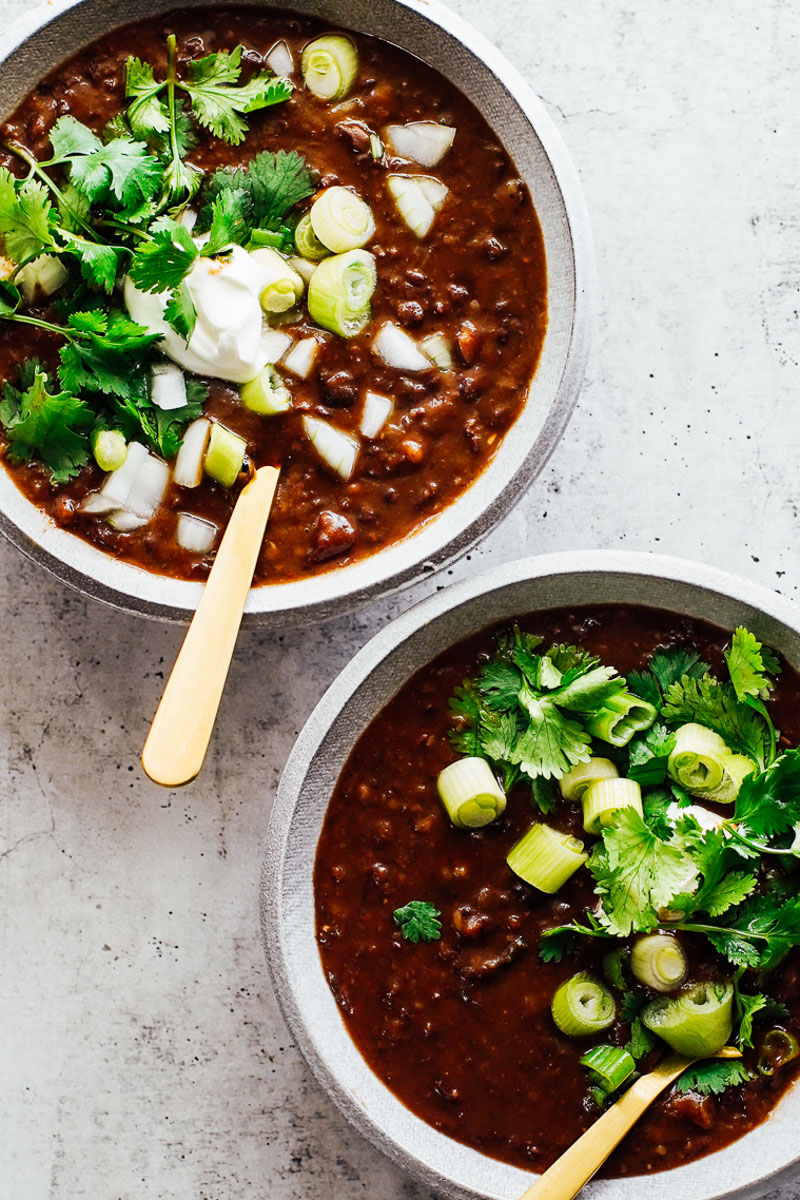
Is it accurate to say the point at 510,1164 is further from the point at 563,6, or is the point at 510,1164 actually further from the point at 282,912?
the point at 563,6

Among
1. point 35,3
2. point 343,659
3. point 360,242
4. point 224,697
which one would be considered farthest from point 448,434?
point 35,3

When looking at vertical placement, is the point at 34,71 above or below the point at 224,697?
above

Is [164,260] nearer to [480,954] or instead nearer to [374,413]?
[374,413]

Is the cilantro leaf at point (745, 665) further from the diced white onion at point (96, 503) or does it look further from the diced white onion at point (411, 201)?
the diced white onion at point (96, 503)

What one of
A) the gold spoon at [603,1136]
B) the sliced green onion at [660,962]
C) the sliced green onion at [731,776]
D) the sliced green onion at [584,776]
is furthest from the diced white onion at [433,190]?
the gold spoon at [603,1136]

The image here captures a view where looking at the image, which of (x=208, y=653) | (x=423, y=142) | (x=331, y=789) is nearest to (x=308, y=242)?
(x=423, y=142)

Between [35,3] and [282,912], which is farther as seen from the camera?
[35,3]

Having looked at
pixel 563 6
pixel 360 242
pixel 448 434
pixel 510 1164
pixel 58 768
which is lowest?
pixel 510 1164
